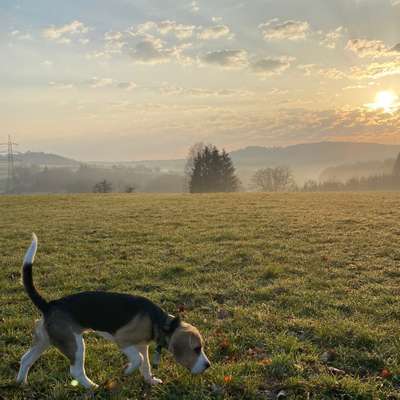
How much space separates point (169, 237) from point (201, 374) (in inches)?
444

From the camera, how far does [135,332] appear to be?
17.2ft

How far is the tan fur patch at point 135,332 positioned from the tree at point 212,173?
77255mm

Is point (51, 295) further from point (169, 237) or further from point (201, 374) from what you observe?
point (169, 237)

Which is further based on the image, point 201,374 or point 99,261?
point 99,261

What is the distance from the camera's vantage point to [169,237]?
55.1ft

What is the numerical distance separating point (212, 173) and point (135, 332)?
78.9m

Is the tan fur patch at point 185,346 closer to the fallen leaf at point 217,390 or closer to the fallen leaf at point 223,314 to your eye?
the fallen leaf at point 217,390

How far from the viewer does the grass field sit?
18.0 ft

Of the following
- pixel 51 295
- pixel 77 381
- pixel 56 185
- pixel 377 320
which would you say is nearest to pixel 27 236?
pixel 51 295

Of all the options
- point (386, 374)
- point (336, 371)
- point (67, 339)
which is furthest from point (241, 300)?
point (67, 339)

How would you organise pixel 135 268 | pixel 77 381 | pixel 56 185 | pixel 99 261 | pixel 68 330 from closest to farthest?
pixel 68 330
pixel 77 381
pixel 135 268
pixel 99 261
pixel 56 185

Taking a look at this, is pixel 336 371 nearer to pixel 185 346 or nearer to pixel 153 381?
pixel 185 346

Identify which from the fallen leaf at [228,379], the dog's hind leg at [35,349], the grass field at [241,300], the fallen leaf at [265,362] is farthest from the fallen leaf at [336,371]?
the dog's hind leg at [35,349]

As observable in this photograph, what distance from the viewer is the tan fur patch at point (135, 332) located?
5.23m
